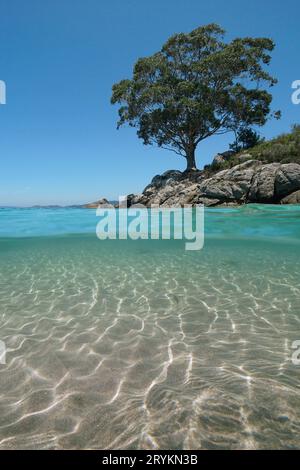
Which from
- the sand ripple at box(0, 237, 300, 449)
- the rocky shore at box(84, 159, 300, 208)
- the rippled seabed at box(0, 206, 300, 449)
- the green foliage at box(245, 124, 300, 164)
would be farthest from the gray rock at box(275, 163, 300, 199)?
the sand ripple at box(0, 237, 300, 449)

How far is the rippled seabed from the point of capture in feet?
7.43

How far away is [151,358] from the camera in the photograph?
11.6ft

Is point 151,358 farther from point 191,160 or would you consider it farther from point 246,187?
point 191,160

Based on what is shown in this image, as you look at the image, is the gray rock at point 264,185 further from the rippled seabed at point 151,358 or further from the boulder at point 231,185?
the rippled seabed at point 151,358

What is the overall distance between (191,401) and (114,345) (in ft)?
5.33

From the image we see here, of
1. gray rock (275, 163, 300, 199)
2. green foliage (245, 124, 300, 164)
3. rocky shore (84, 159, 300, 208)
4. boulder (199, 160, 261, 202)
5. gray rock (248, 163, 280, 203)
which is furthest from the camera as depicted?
green foliage (245, 124, 300, 164)

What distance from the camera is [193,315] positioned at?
5.05 metres

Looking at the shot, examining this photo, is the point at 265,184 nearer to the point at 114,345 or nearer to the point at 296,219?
the point at 296,219

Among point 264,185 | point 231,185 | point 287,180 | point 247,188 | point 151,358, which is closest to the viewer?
point 151,358

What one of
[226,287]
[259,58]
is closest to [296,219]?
[226,287]

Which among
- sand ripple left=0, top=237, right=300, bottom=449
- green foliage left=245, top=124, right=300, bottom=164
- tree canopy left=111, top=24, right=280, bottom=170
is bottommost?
sand ripple left=0, top=237, right=300, bottom=449

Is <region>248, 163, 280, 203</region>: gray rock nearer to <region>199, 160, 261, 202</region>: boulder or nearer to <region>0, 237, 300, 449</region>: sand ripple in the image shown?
<region>199, 160, 261, 202</region>: boulder

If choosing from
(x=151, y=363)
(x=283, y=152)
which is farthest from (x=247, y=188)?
(x=151, y=363)

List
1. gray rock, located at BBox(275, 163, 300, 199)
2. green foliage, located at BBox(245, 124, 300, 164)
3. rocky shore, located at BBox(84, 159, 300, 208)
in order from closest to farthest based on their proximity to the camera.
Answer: gray rock, located at BBox(275, 163, 300, 199)
rocky shore, located at BBox(84, 159, 300, 208)
green foliage, located at BBox(245, 124, 300, 164)
